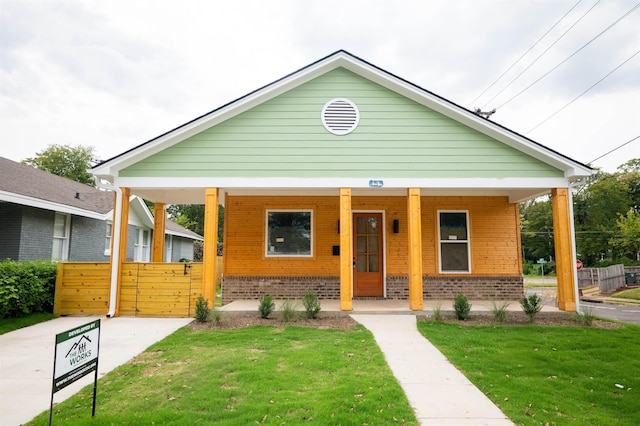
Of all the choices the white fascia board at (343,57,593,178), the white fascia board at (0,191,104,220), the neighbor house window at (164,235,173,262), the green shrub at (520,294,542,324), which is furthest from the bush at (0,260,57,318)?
the neighbor house window at (164,235,173,262)

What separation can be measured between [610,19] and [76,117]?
3284 cm

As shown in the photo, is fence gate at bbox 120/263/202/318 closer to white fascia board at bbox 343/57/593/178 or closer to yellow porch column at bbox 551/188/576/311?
white fascia board at bbox 343/57/593/178

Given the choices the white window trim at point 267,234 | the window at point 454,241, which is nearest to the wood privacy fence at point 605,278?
the window at point 454,241

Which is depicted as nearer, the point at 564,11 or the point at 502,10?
the point at 564,11

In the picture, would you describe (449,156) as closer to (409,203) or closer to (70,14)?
(409,203)

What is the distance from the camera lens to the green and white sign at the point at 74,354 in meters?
2.85

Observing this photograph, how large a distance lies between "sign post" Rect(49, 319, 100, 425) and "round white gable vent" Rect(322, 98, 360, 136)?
658cm

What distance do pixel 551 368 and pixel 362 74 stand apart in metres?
7.20

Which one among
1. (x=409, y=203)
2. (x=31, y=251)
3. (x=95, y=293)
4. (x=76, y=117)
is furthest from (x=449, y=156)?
(x=76, y=117)

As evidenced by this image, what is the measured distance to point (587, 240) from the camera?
38594 mm

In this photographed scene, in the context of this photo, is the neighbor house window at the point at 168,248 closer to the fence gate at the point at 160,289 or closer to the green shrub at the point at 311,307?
the fence gate at the point at 160,289

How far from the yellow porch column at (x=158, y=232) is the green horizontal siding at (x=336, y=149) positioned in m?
2.86

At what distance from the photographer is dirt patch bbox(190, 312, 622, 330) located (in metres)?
7.27

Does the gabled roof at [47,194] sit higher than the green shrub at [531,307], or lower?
higher
